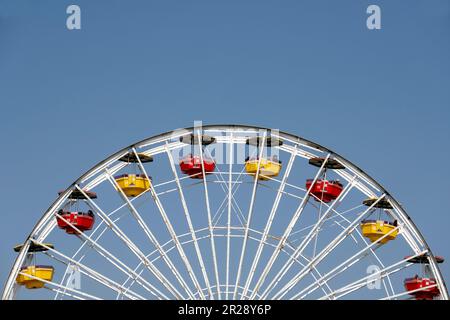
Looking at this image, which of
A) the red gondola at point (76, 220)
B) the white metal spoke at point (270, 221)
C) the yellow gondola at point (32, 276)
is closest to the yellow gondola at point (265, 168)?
the white metal spoke at point (270, 221)

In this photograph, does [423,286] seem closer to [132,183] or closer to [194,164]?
[194,164]

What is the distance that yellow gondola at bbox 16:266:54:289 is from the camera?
119 feet

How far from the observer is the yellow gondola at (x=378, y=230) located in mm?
37438

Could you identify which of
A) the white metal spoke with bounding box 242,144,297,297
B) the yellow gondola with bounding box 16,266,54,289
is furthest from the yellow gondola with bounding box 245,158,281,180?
the yellow gondola with bounding box 16,266,54,289

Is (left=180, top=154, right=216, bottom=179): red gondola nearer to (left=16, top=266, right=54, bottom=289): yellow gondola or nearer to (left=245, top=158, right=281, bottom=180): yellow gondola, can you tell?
(left=245, top=158, right=281, bottom=180): yellow gondola

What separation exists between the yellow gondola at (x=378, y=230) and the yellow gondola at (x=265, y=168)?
346cm

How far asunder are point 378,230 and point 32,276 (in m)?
11.6

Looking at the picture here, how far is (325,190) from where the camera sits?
37.9 metres

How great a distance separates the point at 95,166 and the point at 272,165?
603 cm

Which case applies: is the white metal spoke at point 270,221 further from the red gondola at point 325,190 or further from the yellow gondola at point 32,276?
the yellow gondola at point 32,276

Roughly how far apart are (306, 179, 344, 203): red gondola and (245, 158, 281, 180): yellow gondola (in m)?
1.18

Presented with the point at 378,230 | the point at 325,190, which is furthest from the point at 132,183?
the point at 378,230
